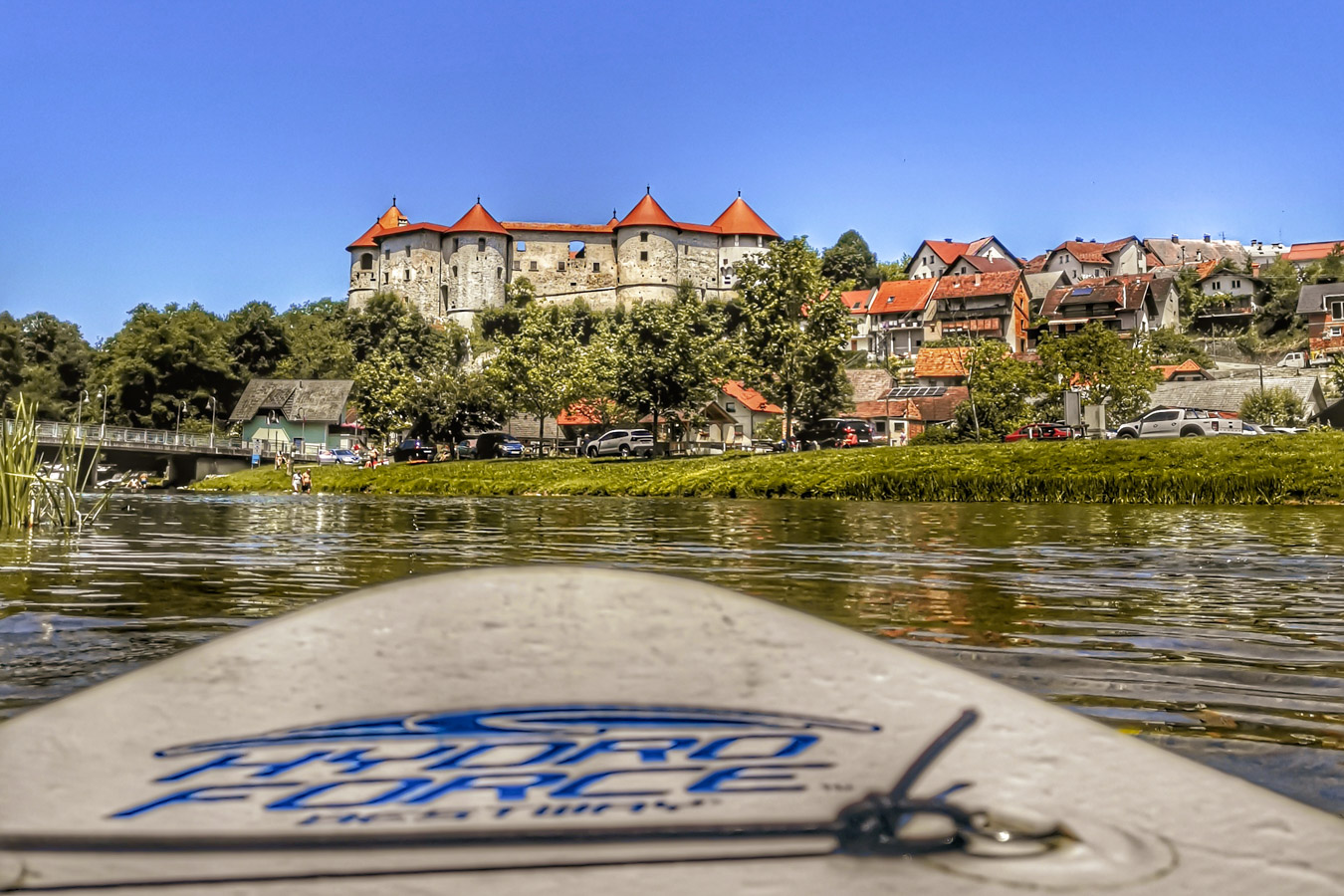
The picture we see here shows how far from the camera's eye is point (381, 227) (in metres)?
140

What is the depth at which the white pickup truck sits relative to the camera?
38750mm

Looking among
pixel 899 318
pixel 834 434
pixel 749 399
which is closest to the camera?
pixel 834 434

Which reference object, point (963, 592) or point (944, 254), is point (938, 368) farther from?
point (963, 592)

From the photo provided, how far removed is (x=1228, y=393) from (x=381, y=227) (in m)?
103

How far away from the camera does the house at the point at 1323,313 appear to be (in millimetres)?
99625

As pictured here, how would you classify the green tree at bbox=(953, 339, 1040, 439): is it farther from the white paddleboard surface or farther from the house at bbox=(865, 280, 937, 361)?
the white paddleboard surface

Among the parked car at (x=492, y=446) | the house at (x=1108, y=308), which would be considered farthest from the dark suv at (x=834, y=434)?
the house at (x=1108, y=308)

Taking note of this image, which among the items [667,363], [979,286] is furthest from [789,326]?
[979,286]

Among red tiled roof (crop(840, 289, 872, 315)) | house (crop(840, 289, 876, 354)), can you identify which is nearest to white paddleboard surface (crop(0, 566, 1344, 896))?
house (crop(840, 289, 876, 354))

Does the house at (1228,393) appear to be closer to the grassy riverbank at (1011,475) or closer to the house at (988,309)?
the house at (988,309)

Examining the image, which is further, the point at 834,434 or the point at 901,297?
the point at 901,297

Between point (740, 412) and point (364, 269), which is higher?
point (364, 269)

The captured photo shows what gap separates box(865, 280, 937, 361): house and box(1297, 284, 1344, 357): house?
34326 mm

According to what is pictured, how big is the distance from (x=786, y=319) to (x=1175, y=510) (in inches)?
1317
